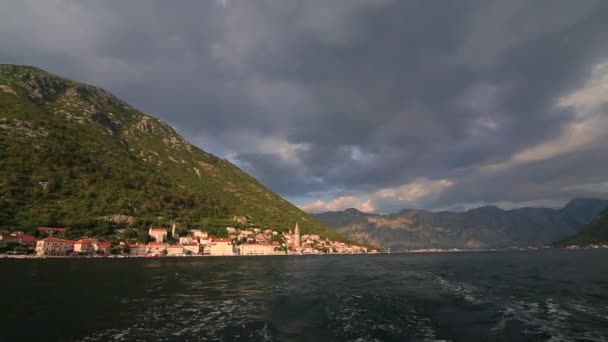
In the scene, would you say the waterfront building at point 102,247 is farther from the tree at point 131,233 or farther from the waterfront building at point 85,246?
the tree at point 131,233

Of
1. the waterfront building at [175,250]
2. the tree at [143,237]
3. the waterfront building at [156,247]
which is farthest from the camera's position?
the waterfront building at [175,250]

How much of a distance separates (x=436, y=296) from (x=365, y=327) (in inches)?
825

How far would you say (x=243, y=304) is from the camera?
36281 mm

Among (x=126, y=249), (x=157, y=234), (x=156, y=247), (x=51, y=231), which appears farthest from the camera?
(x=157, y=234)

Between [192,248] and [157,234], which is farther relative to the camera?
[192,248]

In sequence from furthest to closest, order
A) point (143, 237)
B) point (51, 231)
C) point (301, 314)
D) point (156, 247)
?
point (156, 247) → point (143, 237) → point (51, 231) → point (301, 314)

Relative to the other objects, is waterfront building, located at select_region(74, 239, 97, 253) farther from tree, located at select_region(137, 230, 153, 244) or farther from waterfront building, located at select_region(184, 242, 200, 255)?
waterfront building, located at select_region(184, 242, 200, 255)

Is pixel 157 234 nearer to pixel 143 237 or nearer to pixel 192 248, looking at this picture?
pixel 143 237

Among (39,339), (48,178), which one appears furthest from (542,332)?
(48,178)

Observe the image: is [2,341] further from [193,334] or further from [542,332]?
[542,332]

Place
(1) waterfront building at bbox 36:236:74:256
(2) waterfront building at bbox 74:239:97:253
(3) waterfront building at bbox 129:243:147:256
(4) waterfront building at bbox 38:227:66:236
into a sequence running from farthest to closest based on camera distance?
(3) waterfront building at bbox 129:243:147:256 → (2) waterfront building at bbox 74:239:97:253 → (4) waterfront building at bbox 38:227:66:236 → (1) waterfront building at bbox 36:236:74:256

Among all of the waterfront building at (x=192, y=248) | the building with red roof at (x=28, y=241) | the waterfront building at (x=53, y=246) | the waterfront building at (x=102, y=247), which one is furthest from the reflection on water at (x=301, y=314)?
the waterfront building at (x=192, y=248)

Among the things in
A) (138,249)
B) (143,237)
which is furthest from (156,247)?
(138,249)

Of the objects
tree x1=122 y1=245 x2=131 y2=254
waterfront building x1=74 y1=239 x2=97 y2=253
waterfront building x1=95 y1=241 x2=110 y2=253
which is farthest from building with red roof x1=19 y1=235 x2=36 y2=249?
tree x1=122 y1=245 x2=131 y2=254
